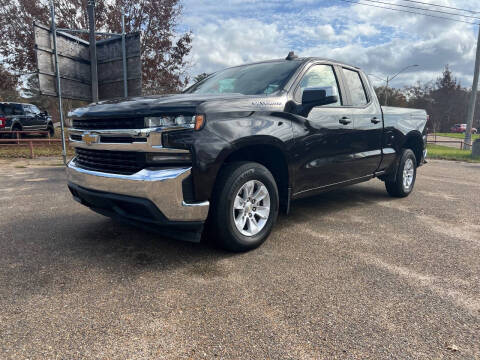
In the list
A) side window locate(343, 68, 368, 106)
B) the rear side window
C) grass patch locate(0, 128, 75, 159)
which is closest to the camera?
side window locate(343, 68, 368, 106)

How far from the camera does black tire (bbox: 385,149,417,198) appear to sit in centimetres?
559

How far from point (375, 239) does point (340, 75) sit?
207cm

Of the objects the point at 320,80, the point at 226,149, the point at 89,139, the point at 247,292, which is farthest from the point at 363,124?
the point at 89,139

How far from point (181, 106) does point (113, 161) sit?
766mm

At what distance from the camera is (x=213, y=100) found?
2.97 meters

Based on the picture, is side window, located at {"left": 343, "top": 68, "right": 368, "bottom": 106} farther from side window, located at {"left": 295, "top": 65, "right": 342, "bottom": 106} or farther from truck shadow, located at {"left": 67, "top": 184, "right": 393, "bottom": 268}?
truck shadow, located at {"left": 67, "top": 184, "right": 393, "bottom": 268}

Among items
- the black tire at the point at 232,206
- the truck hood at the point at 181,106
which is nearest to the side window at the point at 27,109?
the truck hood at the point at 181,106

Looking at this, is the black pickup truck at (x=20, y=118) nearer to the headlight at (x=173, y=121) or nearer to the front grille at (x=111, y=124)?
the front grille at (x=111, y=124)

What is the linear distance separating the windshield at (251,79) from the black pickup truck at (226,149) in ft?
0.06

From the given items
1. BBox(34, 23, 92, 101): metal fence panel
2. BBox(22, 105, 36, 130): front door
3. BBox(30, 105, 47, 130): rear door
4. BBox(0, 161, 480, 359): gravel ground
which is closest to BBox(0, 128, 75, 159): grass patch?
BBox(22, 105, 36, 130): front door

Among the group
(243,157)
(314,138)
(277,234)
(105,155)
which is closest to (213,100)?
(243,157)

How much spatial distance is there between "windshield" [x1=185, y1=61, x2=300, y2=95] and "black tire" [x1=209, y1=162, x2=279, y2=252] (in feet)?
3.03

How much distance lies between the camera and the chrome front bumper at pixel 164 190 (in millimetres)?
2717

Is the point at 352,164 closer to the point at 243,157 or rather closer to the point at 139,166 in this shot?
the point at 243,157
